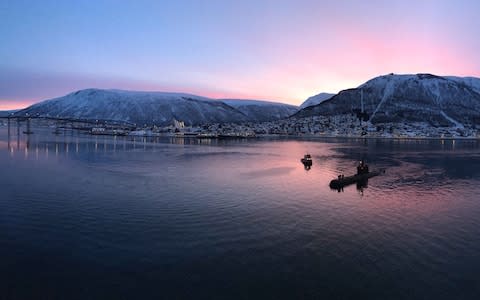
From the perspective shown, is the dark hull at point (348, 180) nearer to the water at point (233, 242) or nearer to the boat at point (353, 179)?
the boat at point (353, 179)

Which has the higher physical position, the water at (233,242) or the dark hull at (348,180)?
the dark hull at (348,180)

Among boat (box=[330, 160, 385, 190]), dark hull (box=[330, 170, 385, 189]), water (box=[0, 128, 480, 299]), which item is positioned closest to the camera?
water (box=[0, 128, 480, 299])

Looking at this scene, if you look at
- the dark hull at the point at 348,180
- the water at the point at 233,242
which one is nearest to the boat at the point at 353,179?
the dark hull at the point at 348,180

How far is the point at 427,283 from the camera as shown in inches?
631

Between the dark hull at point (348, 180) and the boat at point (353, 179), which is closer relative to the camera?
the dark hull at point (348, 180)

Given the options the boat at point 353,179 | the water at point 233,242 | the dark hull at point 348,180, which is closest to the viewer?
the water at point 233,242

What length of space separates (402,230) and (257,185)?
795 inches

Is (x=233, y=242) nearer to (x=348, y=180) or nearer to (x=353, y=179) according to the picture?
(x=348, y=180)

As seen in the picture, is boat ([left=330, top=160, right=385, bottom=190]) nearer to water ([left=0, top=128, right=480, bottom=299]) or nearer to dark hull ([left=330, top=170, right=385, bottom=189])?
dark hull ([left=330, top=170, right=385, bottom=189])

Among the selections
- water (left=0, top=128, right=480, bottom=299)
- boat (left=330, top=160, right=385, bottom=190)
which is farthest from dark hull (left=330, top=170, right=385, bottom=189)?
water (left=0, top=128, right=480, bottom=299)

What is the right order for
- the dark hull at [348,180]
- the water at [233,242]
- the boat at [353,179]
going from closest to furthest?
the water at [233,242] → the dark hull at [348,180] → the boat at [353,179]

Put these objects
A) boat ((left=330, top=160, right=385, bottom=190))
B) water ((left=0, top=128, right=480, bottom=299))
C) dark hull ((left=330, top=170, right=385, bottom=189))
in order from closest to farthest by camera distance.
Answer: water ((left=0, top=128, right=480, bottom=299)) < dark hull ((left=330, top=170, right=385, bottom=189)) < boat ((left=330, top=160, right=385, bottom=190))

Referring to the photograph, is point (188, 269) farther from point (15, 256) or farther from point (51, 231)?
point (51, 231)

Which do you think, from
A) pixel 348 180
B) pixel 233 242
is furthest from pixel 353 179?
pixel 233 242
